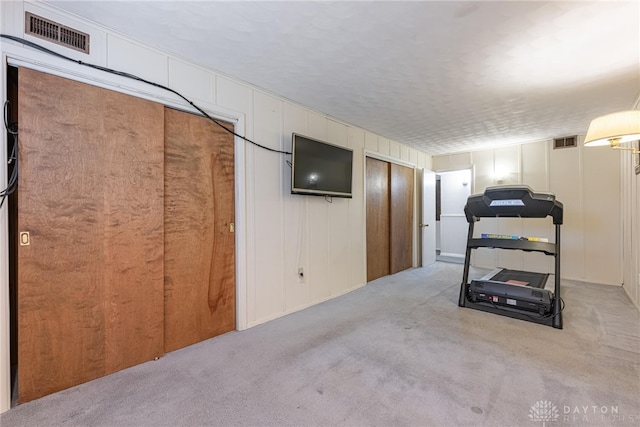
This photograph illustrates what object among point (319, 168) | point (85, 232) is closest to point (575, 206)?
point (319, 168)

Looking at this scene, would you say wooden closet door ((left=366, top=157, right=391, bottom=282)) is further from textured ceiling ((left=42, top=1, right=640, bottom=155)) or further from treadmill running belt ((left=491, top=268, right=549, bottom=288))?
treadmill running belt ((left=491, top=268, right=549, bottom=288))

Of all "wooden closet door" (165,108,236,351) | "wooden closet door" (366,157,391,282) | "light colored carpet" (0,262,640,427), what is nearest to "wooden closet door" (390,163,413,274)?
"wooden closet door" (366,157,391,282)

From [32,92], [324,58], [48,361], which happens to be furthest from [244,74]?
[48,361]

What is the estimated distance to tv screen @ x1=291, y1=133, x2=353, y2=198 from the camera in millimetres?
3219

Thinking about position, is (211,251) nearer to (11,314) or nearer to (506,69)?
(11,314)

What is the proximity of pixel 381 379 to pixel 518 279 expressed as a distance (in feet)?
9.09

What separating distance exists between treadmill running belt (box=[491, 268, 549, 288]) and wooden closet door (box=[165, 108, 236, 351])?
3.38 meters

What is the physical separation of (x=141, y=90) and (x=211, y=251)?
1.45 m

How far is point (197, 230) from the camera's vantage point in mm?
A: 2641

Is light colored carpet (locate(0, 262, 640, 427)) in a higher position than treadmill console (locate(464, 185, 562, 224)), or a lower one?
lower

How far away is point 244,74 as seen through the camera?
9.12 ft

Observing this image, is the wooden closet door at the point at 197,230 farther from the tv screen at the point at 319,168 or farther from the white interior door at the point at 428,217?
the white interior door at the point at 428,217

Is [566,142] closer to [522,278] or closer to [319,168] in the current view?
[522,278]

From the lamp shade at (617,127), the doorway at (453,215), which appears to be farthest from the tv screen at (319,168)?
the doorway at (453,215)
